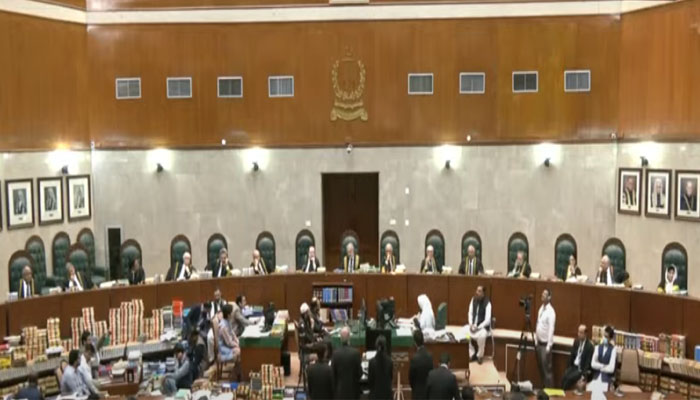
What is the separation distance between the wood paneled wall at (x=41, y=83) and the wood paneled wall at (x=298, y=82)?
1.36 feet

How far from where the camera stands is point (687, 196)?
14.1 metres

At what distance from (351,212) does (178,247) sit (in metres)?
4.17

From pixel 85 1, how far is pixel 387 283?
9.71 metres

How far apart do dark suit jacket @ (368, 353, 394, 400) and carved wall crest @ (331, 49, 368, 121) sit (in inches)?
347

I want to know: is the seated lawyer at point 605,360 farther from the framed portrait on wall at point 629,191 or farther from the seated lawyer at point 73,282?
the seated lawyer at point 73,282

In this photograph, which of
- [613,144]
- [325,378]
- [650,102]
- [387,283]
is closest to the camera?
[325,378]

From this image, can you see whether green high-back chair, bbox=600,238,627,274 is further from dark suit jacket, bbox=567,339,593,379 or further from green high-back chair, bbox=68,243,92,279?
green high-back chair, bbox=68,243,92,279

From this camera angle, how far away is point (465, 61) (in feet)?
54.3

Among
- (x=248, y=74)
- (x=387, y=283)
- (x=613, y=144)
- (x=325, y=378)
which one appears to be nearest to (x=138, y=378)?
(x=325, y=378)

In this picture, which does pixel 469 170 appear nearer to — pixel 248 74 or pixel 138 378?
pixel 248 74

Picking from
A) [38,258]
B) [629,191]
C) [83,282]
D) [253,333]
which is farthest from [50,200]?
[629,191]

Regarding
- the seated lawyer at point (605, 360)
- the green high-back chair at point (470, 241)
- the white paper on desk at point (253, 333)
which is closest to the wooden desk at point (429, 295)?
the seated lawyer at point (605, 360)

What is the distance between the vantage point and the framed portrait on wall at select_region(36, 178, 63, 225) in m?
15.4

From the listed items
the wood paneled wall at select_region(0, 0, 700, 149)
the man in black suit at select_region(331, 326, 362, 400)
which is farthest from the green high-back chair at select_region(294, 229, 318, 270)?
the man in black suit at select_region(331, 326, 362, 400)
